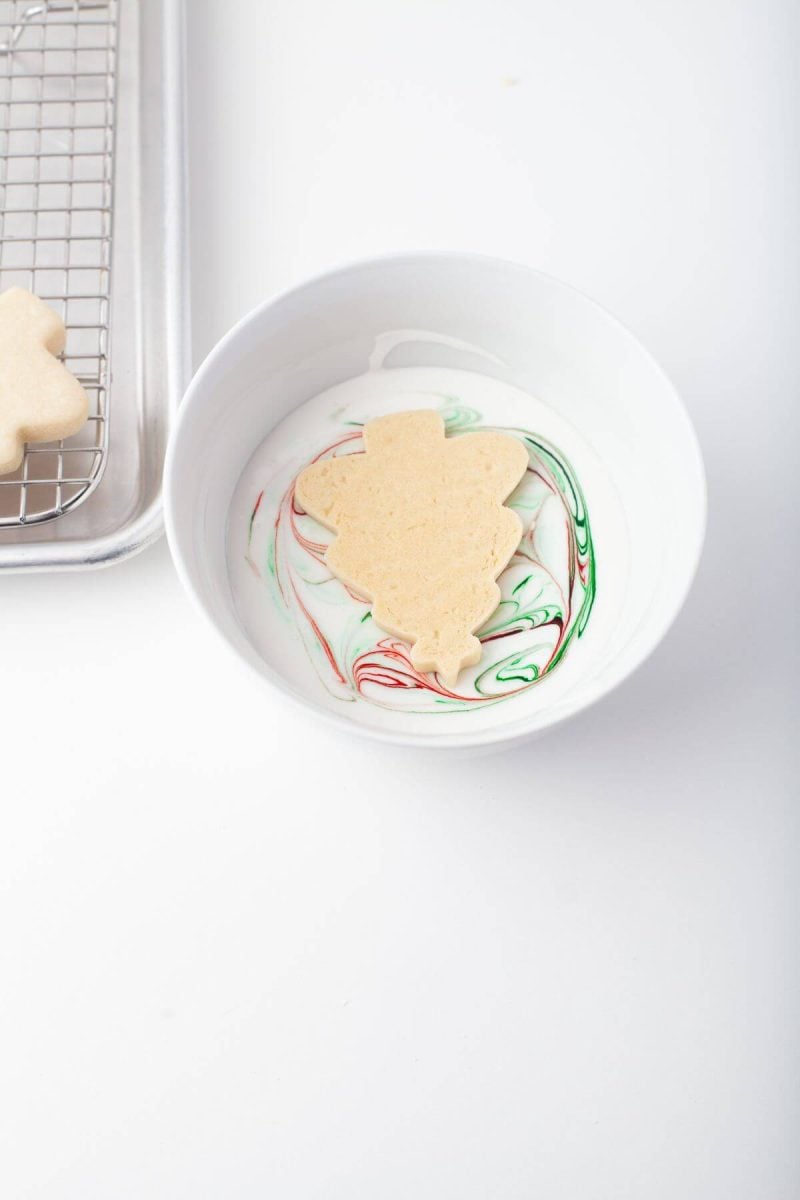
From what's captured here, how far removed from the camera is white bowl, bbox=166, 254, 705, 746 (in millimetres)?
574

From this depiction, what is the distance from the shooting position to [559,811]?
0.63 m

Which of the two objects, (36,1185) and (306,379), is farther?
(306,379)

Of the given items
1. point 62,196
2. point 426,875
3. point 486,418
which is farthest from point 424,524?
point 62,196

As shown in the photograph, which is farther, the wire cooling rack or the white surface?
the wire cooling rack

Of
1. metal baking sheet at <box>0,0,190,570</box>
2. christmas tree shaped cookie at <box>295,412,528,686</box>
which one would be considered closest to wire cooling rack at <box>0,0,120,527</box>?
metal baking sheet at <box>0,0,190,570</box>

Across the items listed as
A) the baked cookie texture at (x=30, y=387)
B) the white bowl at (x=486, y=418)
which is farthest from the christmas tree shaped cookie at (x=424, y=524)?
the baked cookie texture at (x=30, y=387)

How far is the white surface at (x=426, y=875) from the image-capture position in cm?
57

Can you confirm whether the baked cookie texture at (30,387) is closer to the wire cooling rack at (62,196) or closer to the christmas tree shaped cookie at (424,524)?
the wire cooling rack at (62,196)

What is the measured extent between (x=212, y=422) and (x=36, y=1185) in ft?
1.40

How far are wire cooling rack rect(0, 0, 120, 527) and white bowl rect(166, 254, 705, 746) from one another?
0.09 meters

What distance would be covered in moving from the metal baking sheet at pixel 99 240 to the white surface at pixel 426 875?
0.04 m

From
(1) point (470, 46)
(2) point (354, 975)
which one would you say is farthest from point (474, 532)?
(1) point (470, 46)

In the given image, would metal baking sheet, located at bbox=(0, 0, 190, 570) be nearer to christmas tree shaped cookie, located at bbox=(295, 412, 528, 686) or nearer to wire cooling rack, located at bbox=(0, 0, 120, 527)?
wire cooling rack, located at bbox=(0, 0, 120, 527)

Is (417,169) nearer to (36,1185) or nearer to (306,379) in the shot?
(306,379)
